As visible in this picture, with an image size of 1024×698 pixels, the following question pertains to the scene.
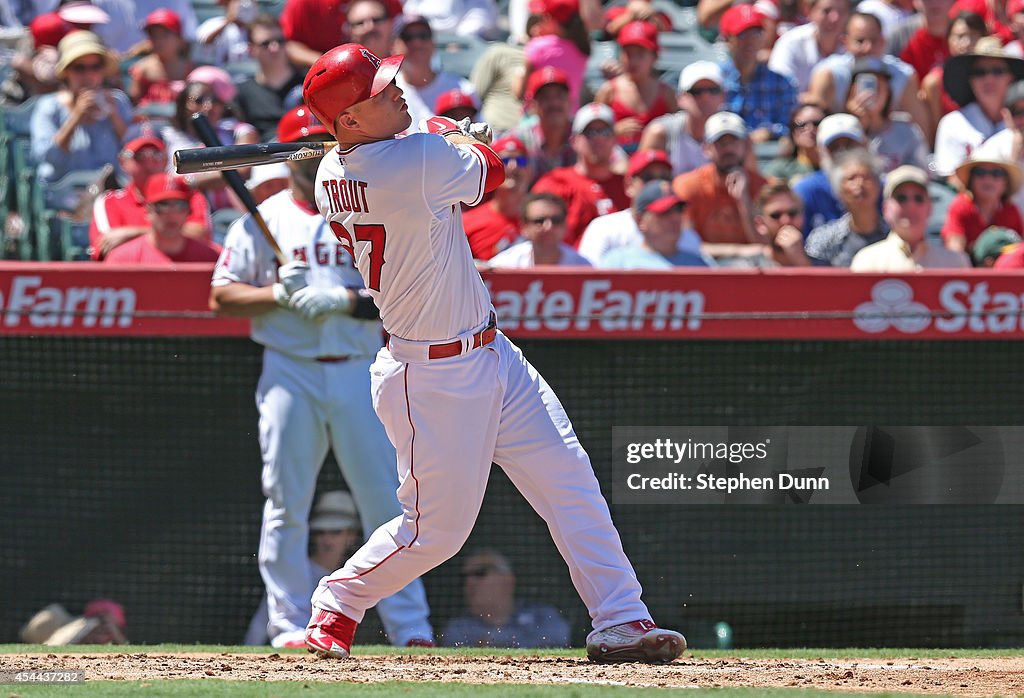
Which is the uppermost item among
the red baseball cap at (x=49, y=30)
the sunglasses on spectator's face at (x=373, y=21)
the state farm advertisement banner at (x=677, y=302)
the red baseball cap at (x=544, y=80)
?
the red baseball cap at (x=49, y=30)

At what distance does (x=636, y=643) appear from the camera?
4.56 metres

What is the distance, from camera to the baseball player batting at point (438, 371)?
425cm

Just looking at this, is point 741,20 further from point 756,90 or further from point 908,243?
point 908,243

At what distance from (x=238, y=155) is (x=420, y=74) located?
4.72 meters

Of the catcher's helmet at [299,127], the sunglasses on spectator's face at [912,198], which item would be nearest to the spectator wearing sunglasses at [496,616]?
the catcher's helmet at [299,127]

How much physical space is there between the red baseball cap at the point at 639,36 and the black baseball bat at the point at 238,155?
5.04 metres

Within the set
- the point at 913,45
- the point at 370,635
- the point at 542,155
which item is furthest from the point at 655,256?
the point at 913,45

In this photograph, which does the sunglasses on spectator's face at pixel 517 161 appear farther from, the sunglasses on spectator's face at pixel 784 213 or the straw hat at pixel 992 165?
the straw hat at pixel 992 165

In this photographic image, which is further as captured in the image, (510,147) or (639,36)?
(639,36)

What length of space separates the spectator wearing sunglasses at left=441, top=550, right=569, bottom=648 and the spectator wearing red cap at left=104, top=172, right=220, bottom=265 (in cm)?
192

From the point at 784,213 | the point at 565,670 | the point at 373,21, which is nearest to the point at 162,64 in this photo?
the point at 373,21

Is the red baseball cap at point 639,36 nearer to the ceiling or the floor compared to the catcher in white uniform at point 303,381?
nearer to the ceiling

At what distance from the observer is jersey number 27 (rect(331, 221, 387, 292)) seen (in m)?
4.35

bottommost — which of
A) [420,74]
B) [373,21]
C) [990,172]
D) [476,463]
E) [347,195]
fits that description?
[476,463]
